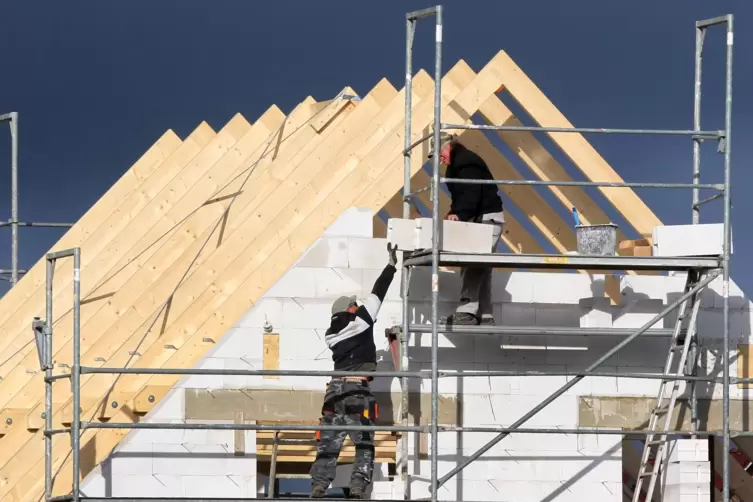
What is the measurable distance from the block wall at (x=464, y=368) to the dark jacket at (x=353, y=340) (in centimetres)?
53

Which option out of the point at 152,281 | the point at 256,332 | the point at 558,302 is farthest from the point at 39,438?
the point at 558,302

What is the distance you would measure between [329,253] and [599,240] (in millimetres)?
2095

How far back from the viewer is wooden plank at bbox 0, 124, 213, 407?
54.0 feet

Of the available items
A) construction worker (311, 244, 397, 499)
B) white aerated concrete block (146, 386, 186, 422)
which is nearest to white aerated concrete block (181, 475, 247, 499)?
white aerated concrete block (146, 386, 186, 422)

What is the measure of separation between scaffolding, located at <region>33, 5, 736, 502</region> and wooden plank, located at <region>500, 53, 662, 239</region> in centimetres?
77

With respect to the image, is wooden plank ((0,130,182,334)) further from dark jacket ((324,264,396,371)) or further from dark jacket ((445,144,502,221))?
dark jacket ((445,144,502,221))

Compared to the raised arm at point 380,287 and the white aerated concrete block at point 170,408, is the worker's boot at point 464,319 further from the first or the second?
the white aerated concrete block at point 170,408

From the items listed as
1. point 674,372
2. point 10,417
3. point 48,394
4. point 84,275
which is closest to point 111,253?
point 84,275

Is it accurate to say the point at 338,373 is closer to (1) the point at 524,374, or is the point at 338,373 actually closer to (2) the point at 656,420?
(1) the point at 524,374

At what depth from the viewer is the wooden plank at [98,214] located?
18.0 metres

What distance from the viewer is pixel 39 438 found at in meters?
13.1

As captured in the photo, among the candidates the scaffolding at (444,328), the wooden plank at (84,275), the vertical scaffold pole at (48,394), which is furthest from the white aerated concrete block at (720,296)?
the wooden plank at (84,275)

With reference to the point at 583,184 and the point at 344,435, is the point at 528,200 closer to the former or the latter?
the point at 583,184

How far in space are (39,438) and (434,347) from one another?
123 inches
